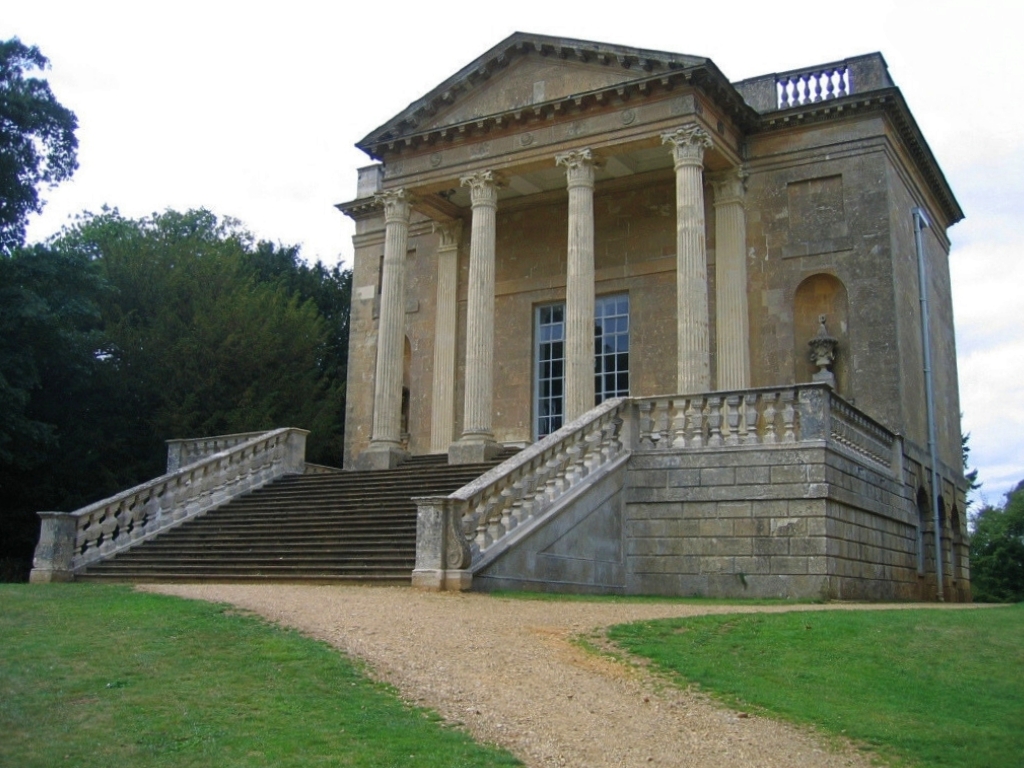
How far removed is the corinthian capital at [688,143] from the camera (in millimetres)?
22906

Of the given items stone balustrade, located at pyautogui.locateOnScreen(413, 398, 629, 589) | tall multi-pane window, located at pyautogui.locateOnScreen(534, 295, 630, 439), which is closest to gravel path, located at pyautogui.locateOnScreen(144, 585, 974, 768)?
stone balustrade, located at pyautogui.locateOnScreen(413, 398, 629, 589)

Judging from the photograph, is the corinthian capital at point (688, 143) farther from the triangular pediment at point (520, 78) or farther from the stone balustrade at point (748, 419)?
the stone balustrade at point (748, 419)

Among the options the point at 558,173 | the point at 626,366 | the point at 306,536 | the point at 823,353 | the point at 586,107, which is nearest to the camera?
the point at 306,536

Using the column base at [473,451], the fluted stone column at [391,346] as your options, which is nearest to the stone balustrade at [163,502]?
the fluted stone column at [391,346]

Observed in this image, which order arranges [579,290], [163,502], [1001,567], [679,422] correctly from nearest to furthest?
[679,422], [163,502], [579,290], [1001,567]

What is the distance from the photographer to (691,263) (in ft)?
73.0

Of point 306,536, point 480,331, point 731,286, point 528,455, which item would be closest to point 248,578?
point 306,536

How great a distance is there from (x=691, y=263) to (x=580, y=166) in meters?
3.67

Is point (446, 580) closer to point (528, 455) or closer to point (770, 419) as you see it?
point (528, 455)

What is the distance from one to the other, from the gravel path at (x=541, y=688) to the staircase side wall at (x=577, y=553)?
8.15 ft

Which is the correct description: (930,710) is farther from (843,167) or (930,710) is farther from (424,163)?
(424,163)

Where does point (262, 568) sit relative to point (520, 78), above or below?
below

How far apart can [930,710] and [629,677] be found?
2440 millimetres

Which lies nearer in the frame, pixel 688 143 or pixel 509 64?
pixel 688 143
